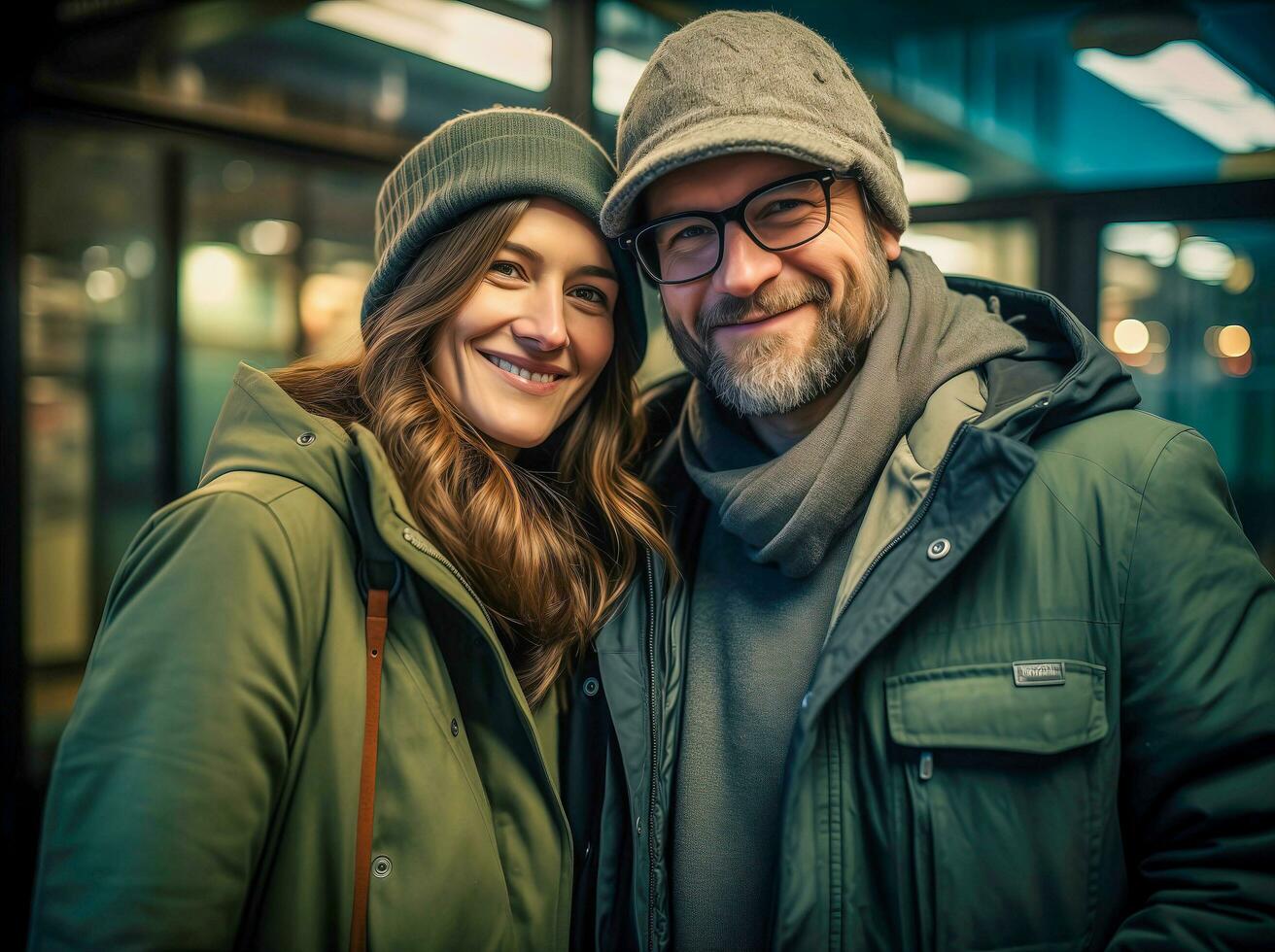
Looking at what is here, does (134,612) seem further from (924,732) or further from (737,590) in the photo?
(924,732)

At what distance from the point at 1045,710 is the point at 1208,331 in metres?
2.05

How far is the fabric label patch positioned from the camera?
1229 millimetres

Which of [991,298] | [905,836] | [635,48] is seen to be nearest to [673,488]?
[991,298]

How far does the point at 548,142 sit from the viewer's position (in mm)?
1648

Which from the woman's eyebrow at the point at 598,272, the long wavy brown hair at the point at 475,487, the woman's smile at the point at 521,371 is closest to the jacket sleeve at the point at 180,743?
the long wavy brown hair at the point at 475,487

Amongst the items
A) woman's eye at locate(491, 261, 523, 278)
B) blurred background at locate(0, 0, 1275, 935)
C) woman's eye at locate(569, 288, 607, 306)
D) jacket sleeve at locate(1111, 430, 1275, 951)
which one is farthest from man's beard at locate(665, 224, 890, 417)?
blurred background at locate(0, 0, 1275, 935)

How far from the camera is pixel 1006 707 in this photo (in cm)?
123

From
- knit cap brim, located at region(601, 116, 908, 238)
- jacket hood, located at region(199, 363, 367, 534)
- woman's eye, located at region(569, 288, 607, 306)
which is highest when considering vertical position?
knit cap brim, located at region(601, 116, 908, 238)

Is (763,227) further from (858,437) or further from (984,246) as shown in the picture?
(984,246)

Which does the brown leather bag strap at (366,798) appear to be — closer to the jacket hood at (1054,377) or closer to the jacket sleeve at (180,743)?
the jacket sleeve at (180,743)

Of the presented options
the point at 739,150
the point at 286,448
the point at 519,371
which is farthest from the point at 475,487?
the point at 739,150

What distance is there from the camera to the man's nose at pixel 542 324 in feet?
Result: 5.31

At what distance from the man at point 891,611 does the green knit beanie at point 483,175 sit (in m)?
0.09

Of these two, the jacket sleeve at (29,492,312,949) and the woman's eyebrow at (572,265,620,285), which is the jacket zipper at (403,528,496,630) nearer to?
the jacket sleeve at (29,492,312,949)
